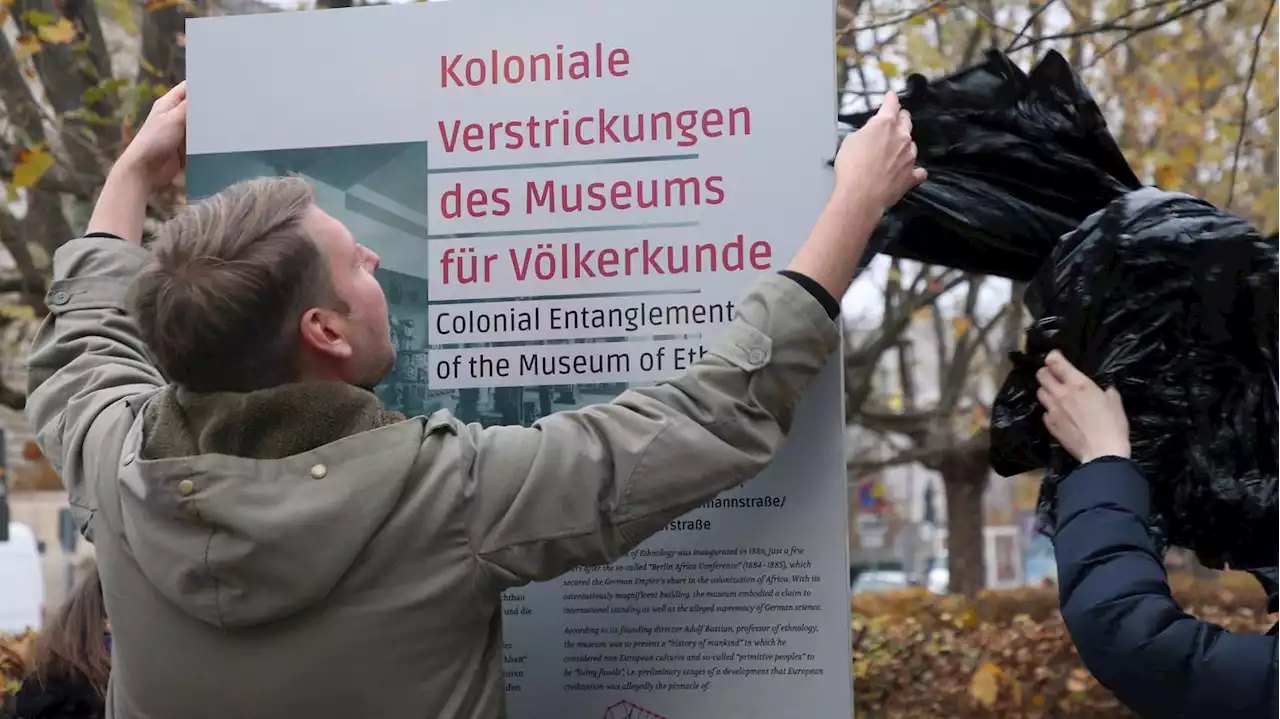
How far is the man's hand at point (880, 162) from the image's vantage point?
194 cm

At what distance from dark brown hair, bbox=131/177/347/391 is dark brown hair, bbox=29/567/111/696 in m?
1.75

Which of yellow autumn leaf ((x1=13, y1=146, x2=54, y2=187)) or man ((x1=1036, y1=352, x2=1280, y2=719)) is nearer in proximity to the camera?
man ((x1=1036, y1=352, x2=1280, y2=719))

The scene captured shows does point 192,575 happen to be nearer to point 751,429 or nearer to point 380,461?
point 380,461

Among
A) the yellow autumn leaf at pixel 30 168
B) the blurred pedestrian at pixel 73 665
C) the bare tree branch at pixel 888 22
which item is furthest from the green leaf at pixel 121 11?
the blurred pedestrian at pixel 73 665

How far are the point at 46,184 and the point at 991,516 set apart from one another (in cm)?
3794

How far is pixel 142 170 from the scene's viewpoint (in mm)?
2342

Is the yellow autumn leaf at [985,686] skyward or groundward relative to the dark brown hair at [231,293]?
groundward

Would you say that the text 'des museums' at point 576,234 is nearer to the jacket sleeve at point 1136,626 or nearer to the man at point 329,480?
the man at point 329,480

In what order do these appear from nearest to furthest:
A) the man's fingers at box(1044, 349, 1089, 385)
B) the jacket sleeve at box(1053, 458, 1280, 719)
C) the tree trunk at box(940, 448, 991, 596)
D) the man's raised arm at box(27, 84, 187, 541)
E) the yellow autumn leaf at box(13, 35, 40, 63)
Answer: the jacket sleeve at box(1053, 458, 1280, 719) < the man's raised arm at box(27, 84, 187, 541) < the man's fingers at box(1044, 349, 1089, 385) < the yellow autumn leaf at box(13, 35, 40, 63) < the tree trunk at box(940, 448, 991, 596)

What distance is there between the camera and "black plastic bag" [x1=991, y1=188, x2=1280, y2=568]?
205 cm

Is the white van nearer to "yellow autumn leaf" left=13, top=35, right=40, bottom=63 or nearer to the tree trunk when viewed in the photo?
"yellow autumn leaf" left=13, top=35, right=40, bottom=63

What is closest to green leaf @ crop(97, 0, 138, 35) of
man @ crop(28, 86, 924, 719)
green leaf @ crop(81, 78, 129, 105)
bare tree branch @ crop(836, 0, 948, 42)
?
green leaf @ crop(81, 78, 129, 105)

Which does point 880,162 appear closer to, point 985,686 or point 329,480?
point 329,480

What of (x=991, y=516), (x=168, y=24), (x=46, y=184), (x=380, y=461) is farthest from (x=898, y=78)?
(x=991, y=516)
